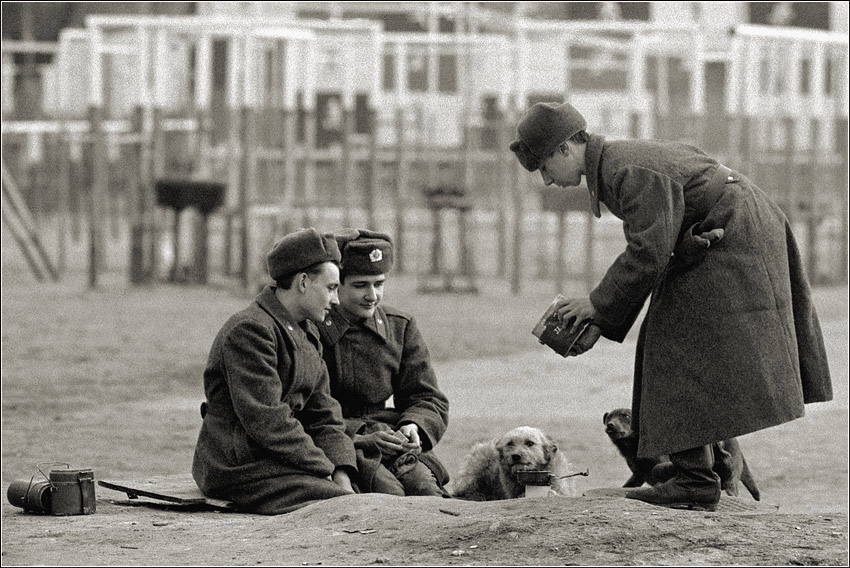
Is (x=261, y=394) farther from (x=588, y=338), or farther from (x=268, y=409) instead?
(x=588, y=338)

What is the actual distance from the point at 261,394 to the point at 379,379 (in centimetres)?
84

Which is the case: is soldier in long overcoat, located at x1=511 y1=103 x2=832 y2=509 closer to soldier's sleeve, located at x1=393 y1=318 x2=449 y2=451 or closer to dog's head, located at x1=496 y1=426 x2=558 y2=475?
dog's head, located at x1=496 y1=426 x2=558 y2=475

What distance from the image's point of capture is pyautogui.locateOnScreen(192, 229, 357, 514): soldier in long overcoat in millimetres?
6438

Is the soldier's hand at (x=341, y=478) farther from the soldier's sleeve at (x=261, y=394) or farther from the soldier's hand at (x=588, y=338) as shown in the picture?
the soldier's hand at (x=588, y=338)

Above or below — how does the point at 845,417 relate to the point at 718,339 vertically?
below

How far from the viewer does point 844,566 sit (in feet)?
17.2

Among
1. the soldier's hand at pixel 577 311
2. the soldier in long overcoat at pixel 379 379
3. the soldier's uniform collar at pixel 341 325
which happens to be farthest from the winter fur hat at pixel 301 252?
the soldier's hand at pixel 577 311

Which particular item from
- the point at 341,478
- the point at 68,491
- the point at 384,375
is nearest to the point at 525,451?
the point at 384,375

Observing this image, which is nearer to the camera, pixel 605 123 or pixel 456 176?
pixel 456 176

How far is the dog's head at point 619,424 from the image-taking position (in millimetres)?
6801

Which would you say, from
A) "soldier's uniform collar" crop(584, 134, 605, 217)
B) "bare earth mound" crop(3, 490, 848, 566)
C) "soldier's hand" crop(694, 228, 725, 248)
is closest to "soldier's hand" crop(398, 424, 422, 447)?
"bare earth mound" crop(3, 490, 848, 566)

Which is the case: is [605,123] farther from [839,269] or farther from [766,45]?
[839,269]

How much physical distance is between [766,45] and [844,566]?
21588 millimetres

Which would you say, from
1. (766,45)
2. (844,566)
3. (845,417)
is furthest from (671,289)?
(766,45)
